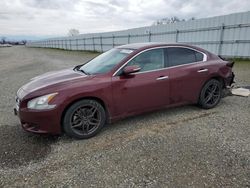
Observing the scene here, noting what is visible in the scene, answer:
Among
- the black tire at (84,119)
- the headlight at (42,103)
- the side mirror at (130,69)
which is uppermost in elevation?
the side mirror at (130,69)

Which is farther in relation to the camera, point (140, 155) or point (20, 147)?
point (20, 147)

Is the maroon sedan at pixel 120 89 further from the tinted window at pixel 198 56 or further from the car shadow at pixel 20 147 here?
the car shadow at pixel 20 147

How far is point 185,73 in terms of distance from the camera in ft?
15.0

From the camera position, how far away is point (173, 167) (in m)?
2.92

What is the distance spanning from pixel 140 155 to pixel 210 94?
2.64m

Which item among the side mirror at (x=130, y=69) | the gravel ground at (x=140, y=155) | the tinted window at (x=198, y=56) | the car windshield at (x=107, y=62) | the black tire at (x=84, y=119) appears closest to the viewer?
the gravel ground at (x=140, y=155)

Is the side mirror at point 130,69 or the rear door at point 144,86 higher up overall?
the side mirror at point 130,69

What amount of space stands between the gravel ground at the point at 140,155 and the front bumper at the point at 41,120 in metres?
0.27

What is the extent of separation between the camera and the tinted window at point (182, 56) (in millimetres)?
4535

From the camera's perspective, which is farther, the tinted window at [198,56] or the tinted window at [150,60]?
the tinted window at [198,56]

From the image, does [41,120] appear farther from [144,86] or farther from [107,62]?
[144,86]

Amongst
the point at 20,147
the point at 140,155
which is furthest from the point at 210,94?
the point at 20,147

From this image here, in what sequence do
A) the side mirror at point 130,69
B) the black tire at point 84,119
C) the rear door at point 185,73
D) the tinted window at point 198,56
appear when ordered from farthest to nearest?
the tinted window at point 198,56 < the rear door at point 185,73 < the side mirror at point 130,69 < the black tire at point 84,119

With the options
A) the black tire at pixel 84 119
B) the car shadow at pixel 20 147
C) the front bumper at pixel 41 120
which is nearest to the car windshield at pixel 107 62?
the black tire at pixel 84 119
